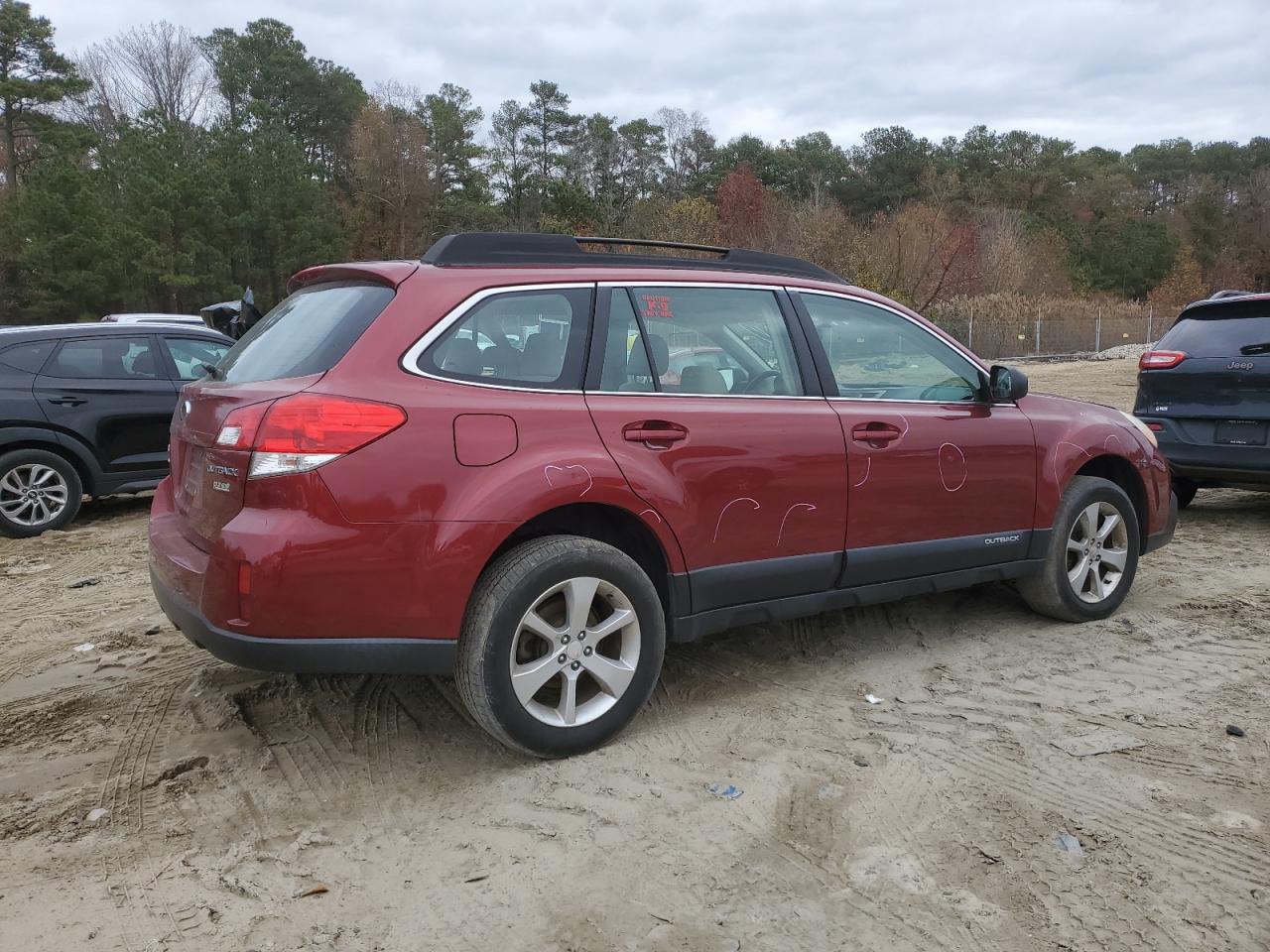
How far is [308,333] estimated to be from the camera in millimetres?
3312

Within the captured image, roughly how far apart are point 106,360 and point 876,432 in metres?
6.44

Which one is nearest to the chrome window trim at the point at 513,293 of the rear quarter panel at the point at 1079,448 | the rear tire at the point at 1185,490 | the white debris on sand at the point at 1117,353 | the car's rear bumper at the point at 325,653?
the car's rear bumper at the point at 325,653

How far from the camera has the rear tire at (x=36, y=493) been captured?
718cm

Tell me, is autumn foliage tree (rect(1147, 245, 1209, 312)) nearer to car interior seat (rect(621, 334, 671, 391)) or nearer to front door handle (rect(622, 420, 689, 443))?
car interior seat (rect(621, 334, 671, 391))

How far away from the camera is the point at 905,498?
406cm

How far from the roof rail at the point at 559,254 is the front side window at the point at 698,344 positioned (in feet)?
0.55

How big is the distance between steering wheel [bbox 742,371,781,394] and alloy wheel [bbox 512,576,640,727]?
101 centimetres

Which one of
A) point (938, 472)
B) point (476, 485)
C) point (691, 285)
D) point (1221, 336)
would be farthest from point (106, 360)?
point (1221, 336)

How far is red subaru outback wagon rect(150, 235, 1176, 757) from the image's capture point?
Answer: 9.57ft

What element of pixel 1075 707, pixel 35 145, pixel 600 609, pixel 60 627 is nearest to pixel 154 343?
pixel 60 627

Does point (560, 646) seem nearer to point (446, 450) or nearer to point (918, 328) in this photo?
point (446, 450)

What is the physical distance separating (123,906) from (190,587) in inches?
37.6

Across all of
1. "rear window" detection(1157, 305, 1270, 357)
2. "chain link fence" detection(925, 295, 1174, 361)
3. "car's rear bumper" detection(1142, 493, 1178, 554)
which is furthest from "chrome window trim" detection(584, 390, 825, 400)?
"chain link fence" detection(925, 295, 1174, 361)

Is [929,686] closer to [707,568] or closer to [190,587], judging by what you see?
[707,568]
